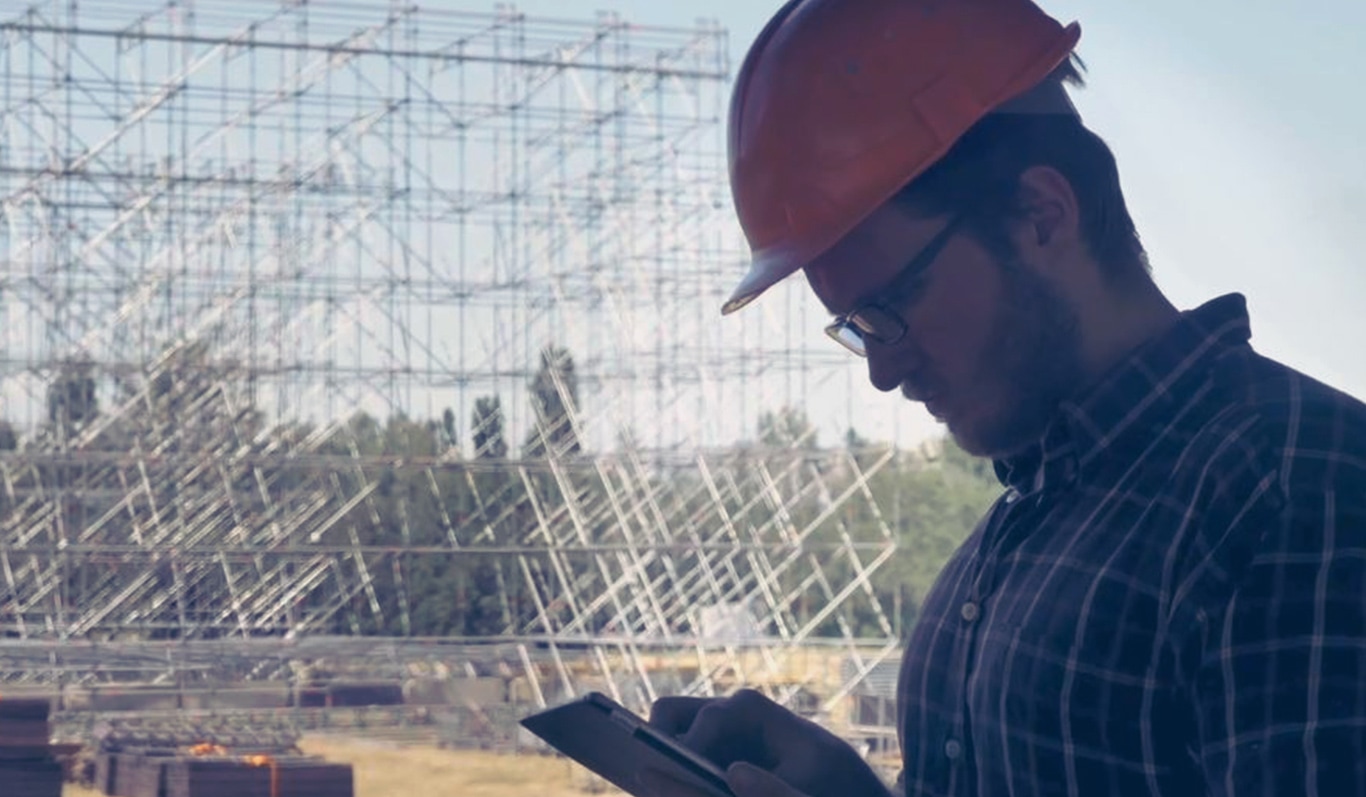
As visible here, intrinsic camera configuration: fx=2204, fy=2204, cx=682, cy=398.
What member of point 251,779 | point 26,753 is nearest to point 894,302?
point 26,753

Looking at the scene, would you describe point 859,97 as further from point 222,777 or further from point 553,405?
point 553,405

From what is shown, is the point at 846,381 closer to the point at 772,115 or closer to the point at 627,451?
the point at 627,451

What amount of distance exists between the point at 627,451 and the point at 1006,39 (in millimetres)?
11696

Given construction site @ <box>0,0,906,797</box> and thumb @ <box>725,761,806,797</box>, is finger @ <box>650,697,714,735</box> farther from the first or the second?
construction site @ <box>0,0,906,797</box>

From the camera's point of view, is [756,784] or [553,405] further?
[553,405]

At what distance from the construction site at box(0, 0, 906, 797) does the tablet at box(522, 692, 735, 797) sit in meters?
9.87

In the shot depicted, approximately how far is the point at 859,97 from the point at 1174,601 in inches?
9.4

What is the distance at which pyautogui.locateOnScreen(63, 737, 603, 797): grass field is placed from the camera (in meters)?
7.79

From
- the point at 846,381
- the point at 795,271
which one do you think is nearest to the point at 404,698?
the point at 846,381

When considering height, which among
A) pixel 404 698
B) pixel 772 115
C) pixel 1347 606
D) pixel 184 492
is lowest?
pixel 404 698

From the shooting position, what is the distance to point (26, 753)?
5.70 metres

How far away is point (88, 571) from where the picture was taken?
12.1 m

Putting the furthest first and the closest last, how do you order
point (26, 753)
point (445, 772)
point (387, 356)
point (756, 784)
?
point (387, 356) → point (445, 772) → point (26, 753) → point (756, 784)

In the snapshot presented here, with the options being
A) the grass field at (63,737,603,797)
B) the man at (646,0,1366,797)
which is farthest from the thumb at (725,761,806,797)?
the grass field at (63,737,603,797)
